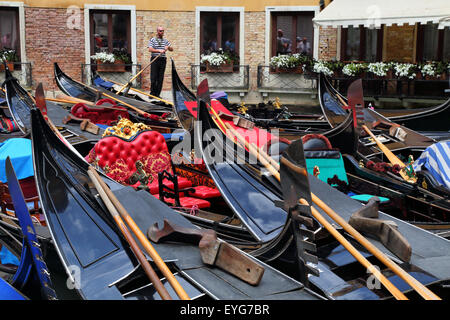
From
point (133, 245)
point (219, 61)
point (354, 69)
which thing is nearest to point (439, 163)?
point (133, 245)

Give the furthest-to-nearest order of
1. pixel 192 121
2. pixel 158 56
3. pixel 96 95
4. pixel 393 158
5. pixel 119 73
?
pixel 119 73 → pixel 158 56 → pixel 96 95 → pixel 192 121 → pixel 393 158

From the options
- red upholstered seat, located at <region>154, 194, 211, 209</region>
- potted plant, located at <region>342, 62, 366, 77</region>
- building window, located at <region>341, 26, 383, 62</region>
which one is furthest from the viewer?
building window, located at <region>341, 26, 383, 62</region>

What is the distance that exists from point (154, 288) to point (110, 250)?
37 cm

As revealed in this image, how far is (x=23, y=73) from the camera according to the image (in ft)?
27.1

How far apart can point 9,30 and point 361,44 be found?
4484 millimetres

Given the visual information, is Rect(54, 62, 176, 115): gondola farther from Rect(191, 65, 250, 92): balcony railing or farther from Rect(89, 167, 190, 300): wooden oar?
Rect(89, 167, 190, 300): wooden oar

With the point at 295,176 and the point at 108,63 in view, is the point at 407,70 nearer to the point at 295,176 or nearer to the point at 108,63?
the point at 108,63

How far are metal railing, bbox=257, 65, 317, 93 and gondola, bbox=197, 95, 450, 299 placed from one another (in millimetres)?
5111

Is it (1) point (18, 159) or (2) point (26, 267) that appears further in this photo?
(1) point (18, 159)

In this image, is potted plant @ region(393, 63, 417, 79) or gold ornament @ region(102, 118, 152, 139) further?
potted plant @ region(393, 63, 417, 79)

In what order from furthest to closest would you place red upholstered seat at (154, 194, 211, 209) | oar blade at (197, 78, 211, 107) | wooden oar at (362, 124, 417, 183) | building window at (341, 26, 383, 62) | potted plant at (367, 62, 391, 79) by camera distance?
building window at (341, 26, 383, 62), potted plant at (367, 62, 391, 79), oar blade at (197, 78, 211, 107), wooden oar at (362, 124, 417, 183), red upholstered seat at (154, 194, 211, 209)

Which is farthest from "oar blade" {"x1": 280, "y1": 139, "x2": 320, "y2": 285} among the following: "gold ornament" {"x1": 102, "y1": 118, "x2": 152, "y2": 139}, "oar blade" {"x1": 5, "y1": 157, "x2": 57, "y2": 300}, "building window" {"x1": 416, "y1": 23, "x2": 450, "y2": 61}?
"building window" {"x1": 416, "y1": 23, "x2": 450, "y2": 61}

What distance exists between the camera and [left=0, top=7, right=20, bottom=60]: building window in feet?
27.4

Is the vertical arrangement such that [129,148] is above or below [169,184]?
above
